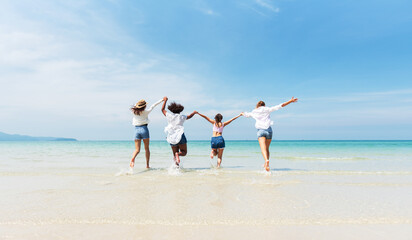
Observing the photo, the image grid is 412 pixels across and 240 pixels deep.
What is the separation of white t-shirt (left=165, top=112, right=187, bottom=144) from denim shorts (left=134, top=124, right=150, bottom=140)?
73cm

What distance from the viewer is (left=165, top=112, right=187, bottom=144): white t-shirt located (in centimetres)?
761

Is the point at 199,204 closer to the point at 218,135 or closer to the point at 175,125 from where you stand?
the point at 175,125

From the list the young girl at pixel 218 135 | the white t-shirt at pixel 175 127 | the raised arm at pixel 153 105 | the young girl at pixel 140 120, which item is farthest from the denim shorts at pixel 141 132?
the young girl at pixel 218 135

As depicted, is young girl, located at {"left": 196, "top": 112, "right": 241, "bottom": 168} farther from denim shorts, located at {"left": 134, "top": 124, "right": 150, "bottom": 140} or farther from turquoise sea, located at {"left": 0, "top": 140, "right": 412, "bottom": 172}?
denim shorts, located at {"left": 134, "top": 124, "right": 150, "bottom": 140}

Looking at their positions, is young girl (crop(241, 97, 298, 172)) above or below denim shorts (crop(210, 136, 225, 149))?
above

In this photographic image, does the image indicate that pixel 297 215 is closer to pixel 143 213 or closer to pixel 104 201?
pixel 143 213

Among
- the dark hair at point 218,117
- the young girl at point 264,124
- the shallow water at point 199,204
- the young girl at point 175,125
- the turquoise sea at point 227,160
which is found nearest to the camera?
the shallow water at point 199,204

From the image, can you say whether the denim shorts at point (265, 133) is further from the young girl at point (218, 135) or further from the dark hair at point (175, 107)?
the dark hair at point (175, 107)

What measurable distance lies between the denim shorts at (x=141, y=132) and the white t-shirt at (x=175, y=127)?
733 mm

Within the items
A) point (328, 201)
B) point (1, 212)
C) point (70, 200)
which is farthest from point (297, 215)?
point (1, 212)

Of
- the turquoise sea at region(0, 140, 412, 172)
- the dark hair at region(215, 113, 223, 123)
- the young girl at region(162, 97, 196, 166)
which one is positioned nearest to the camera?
the young girl at region(162, 97, 196, 166)

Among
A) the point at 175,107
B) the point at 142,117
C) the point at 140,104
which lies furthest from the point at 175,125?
the point at 140,104

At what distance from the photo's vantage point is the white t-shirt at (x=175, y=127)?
7.61 metres

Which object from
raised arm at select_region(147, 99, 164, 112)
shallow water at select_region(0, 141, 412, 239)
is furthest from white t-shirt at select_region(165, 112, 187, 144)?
shallow water at select_region(0, 141, 412, 239)
